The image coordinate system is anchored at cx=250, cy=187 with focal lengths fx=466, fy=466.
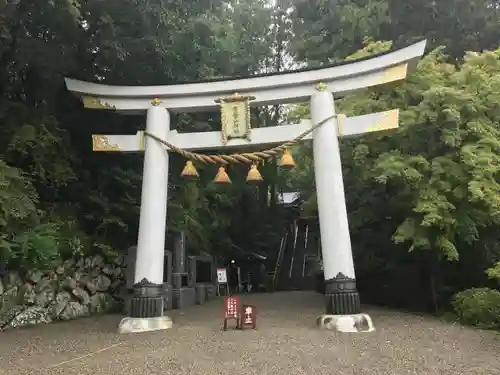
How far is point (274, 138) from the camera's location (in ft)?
30.4

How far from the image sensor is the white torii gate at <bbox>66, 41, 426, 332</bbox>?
8.49 metres

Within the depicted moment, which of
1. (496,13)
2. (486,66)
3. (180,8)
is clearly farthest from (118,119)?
(496,13)

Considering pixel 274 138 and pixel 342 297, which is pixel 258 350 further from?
pixel 274 138

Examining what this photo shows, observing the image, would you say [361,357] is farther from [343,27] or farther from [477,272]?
[343,27]

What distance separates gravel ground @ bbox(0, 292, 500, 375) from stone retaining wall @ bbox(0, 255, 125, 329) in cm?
66

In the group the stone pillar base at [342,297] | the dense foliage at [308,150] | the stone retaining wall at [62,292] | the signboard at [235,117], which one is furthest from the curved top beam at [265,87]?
the stone retaining wall at [62,292]

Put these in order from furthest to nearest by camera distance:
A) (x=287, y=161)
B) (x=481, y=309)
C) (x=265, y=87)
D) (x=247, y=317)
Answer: (x=265, y=87), (x=287, y=161), (x=481, y=309), (x=247, y=317)

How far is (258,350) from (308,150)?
7394 millimetres

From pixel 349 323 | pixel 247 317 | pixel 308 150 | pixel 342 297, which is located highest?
pixel 308 150

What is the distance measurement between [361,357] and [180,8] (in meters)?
9.71

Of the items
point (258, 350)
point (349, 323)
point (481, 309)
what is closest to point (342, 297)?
point (349, 323)

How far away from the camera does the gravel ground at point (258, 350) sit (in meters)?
5.77

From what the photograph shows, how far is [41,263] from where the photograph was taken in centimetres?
945

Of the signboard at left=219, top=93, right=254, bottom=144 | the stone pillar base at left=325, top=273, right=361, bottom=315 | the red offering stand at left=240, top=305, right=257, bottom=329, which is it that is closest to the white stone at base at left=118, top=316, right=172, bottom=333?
the red offering stand at left=240, top=305, right=257, bottom=329
